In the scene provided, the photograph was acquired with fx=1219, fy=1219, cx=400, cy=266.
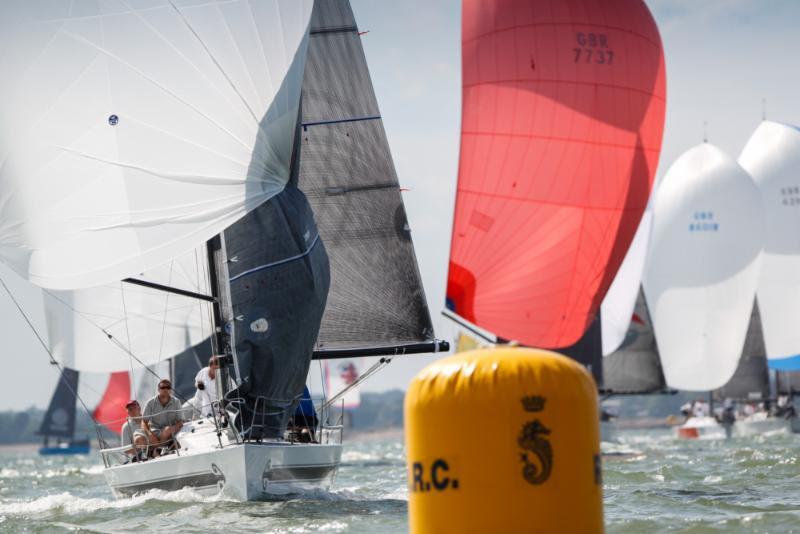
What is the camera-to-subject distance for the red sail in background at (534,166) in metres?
12.0

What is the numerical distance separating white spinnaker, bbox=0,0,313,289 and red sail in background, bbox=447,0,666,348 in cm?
208

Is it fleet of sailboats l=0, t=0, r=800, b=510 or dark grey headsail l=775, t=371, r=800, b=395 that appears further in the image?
dark grey headsail l=775, t=371, r=800, b=395

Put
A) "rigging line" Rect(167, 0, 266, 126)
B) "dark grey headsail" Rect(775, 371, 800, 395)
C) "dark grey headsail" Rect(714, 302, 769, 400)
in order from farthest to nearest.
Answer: "dark grey headsail" Rect(714, 302, 769, 400) < "dark grey headsail" Rect(775, 371, 800, 395) < "rigging line" Rect(167, 0, 266, 126)

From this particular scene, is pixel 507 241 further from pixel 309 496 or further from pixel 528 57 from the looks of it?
pixel 309 496

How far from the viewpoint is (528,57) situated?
1212 cm

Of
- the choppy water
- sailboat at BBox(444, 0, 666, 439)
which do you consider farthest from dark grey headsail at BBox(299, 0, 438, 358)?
sailboat at BBox(444, 0, 666, 439)

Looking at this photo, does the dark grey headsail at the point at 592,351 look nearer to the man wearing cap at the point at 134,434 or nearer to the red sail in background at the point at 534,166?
the man wearing cap at the point at 134,434

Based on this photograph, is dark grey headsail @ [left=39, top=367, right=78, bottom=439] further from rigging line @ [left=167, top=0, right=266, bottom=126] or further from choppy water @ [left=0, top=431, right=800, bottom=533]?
rigging line @ [left=167, top=0, right=266, bottom=126]

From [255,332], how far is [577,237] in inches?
136

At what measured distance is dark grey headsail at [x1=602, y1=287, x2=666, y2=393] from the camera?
36031 mm

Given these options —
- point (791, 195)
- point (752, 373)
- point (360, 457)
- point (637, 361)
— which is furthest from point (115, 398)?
point (791, 195)

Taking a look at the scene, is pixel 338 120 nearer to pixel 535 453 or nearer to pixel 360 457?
pixel 535 453

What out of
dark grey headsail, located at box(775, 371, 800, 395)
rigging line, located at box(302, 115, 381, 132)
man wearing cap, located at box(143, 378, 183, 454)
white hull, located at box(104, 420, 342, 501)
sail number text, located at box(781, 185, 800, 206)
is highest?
sail number text, located at box(781, 185, 800, 206)

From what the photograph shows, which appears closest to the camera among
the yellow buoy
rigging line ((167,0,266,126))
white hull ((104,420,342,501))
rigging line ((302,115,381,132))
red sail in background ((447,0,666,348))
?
the yellow buoy
